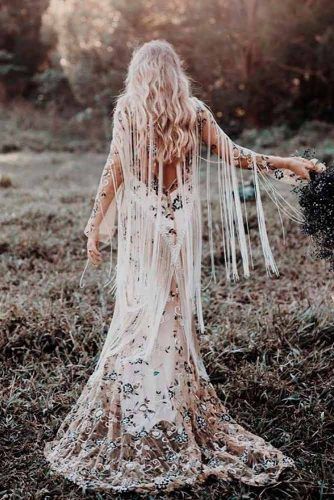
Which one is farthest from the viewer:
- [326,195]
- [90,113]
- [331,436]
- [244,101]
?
[90,113]

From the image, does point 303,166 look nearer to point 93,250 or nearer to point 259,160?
point 259,160

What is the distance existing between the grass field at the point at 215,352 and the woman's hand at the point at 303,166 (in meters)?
1.27

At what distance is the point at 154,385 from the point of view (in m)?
3.11

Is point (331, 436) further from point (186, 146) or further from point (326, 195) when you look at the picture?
point (186, 146)

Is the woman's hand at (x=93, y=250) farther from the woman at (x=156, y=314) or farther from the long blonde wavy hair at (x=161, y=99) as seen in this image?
the long blonde wavy hair at (x=161, y=99)

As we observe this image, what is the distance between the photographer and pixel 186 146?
3.10m

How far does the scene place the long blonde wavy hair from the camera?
2.99 metres

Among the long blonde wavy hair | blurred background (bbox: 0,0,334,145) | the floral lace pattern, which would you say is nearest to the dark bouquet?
the long blonde wavy hair

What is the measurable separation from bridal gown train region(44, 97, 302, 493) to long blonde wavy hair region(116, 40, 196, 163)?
13 cm

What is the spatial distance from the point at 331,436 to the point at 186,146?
5.22 feet

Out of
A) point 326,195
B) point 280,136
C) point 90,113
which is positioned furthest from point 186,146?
point 90,113

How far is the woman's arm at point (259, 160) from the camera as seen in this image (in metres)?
3.15

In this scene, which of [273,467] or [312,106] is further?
[312,106]

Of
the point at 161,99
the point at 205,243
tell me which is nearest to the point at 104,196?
the point at 161,99
